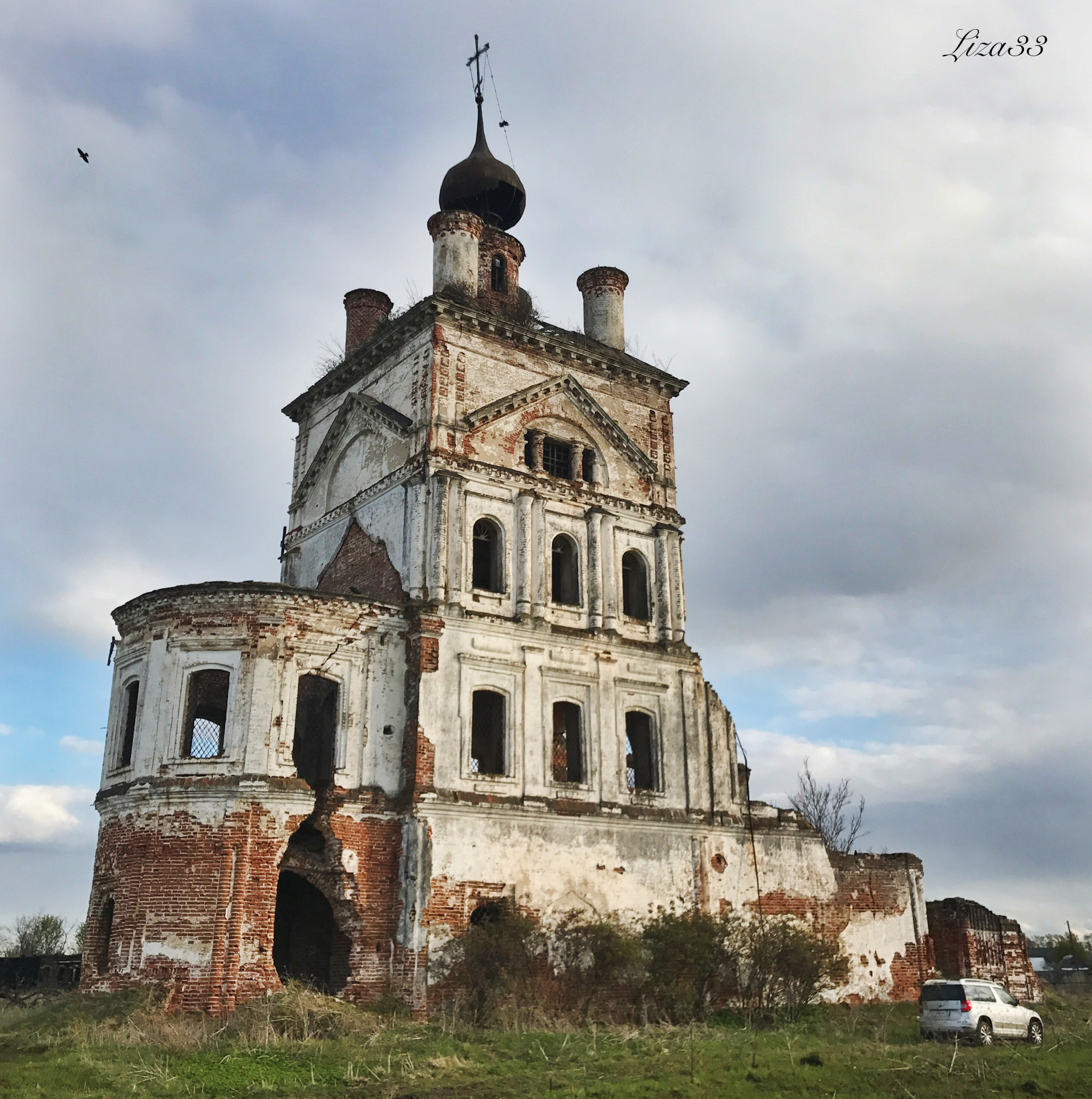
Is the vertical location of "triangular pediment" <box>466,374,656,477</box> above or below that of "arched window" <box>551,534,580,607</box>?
above

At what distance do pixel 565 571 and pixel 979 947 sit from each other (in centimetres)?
→ 1278

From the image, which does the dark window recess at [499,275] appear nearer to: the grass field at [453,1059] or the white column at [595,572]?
the white column at [595,572]

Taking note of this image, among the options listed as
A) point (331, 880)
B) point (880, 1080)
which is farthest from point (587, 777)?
point (880, 1080)

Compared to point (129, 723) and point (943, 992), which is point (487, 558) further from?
point (943, 992)

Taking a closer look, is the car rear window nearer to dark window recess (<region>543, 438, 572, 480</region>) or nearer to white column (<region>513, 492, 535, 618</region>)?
white column (<region>513, 492, 535, 618</region>)

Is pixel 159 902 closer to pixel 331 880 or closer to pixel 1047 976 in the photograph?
pixel 331 880

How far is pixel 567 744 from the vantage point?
2300cm

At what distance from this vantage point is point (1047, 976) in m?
44.6

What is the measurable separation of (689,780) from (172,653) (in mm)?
10235

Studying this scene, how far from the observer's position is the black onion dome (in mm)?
28078

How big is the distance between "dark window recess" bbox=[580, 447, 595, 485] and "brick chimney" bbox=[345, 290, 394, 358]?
20.7ft

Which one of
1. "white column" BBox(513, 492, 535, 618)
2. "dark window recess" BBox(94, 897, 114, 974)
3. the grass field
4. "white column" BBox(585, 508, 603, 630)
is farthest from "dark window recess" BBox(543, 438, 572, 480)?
"dark window recess" BBox(94, 897, 114, 974)

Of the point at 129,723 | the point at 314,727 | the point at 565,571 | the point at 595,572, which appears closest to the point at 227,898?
the point at 129,723

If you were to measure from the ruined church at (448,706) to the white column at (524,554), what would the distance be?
2.3 inches
